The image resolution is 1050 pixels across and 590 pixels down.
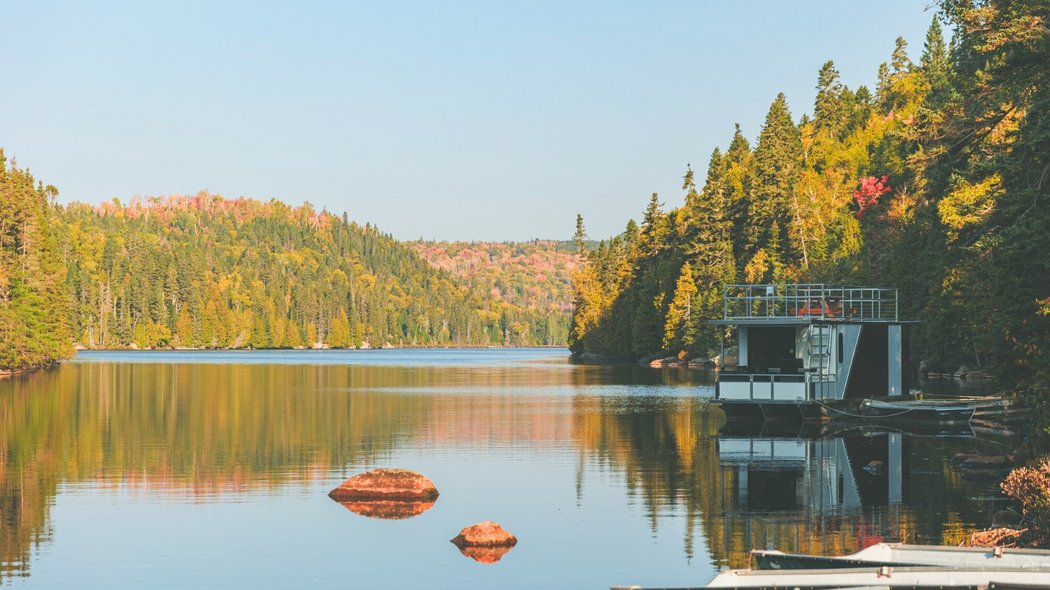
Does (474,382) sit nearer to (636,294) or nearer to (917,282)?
(917,282)

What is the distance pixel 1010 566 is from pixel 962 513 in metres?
9.94

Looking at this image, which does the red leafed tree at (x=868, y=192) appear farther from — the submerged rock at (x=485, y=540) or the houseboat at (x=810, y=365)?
the submerged rock at (x=485, y=540)

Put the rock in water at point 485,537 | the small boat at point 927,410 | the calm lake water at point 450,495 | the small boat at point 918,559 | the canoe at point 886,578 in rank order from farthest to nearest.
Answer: the small boat at point 927,410 → the rock in water at point 485,537 → the calm lake water at point 450,495 → the small boat at point 918,559 → the canoe at point 886,578

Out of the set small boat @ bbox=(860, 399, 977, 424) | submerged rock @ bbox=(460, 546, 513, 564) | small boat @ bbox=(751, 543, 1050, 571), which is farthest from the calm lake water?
small boat @ bbox=(751, 543, 1050, 571)

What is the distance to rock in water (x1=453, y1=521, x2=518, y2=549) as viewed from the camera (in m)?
24.8

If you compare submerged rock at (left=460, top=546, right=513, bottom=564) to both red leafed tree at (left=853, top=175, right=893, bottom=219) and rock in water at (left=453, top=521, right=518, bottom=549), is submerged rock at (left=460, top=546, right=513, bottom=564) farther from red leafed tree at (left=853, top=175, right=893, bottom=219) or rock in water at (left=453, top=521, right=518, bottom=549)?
red leafed tree at (left=853, top=175, right=893, bottom=219)

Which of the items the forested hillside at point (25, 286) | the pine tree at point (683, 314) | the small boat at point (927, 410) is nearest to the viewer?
the small boat at point (927, 410)

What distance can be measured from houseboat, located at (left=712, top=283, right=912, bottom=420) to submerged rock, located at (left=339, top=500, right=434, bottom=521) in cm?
2152

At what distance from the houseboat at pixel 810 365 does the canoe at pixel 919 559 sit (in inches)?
1190

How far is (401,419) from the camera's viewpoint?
5547 cm

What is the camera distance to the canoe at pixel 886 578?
16.6m

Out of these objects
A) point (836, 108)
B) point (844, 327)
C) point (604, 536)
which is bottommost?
point (604, 536)

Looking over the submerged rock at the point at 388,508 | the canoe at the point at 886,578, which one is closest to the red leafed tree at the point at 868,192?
the submerged rock at the point at 388,508

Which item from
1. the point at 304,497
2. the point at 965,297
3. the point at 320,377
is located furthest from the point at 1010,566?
the point at 320,377
